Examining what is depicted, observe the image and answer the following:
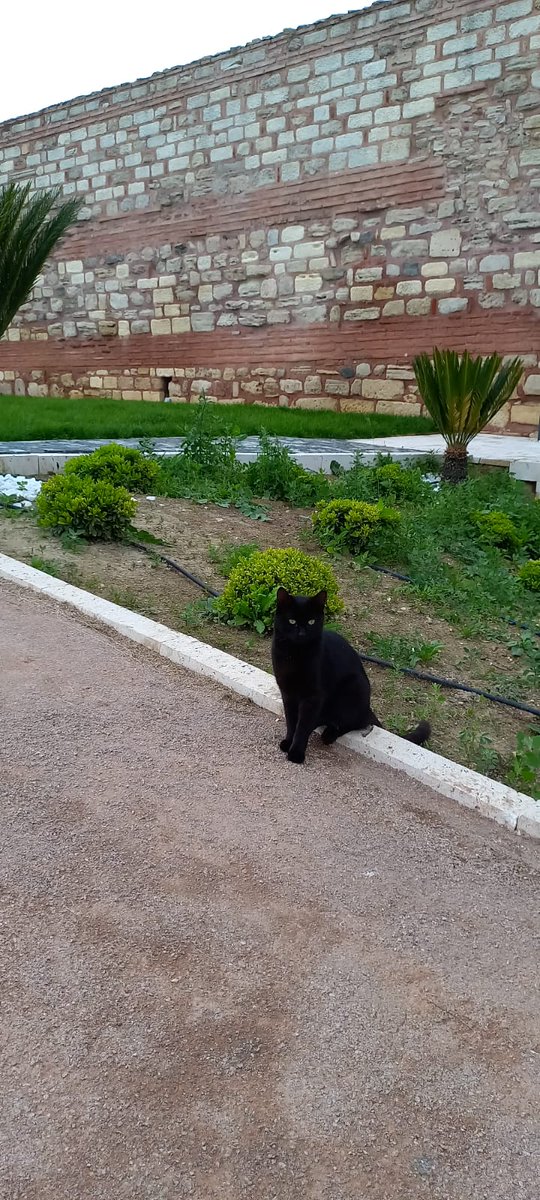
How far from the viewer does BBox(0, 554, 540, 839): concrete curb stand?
9.27 feet

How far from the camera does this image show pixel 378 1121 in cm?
167

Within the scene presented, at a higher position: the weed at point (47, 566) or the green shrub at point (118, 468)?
the green shrub at point (118, 468)

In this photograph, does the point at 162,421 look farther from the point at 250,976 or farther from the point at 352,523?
the point at 250,976

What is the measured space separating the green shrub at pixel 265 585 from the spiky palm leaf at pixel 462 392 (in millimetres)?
3532

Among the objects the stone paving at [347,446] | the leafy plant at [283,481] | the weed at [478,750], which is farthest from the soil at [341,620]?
the stone paving at [347,446]

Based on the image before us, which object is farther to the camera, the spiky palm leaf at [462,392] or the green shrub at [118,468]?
the spiky palm leaf at [462,392]

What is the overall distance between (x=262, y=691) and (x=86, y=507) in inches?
88.1

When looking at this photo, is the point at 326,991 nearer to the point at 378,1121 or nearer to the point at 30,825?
the point at 378,1121

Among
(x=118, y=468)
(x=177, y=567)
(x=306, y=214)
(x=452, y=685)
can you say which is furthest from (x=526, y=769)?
(x=306, y=214)

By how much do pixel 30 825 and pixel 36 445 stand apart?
19.3 feet

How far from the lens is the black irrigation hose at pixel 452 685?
3.71m

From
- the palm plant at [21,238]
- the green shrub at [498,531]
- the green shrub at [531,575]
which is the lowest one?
the green shrub at [531,575]

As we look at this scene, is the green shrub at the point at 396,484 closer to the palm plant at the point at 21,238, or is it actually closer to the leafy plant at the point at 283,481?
the leafy plant at the point at 283,481

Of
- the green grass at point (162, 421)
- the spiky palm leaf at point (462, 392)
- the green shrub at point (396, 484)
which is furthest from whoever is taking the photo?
the green grass at point (162, 421)
